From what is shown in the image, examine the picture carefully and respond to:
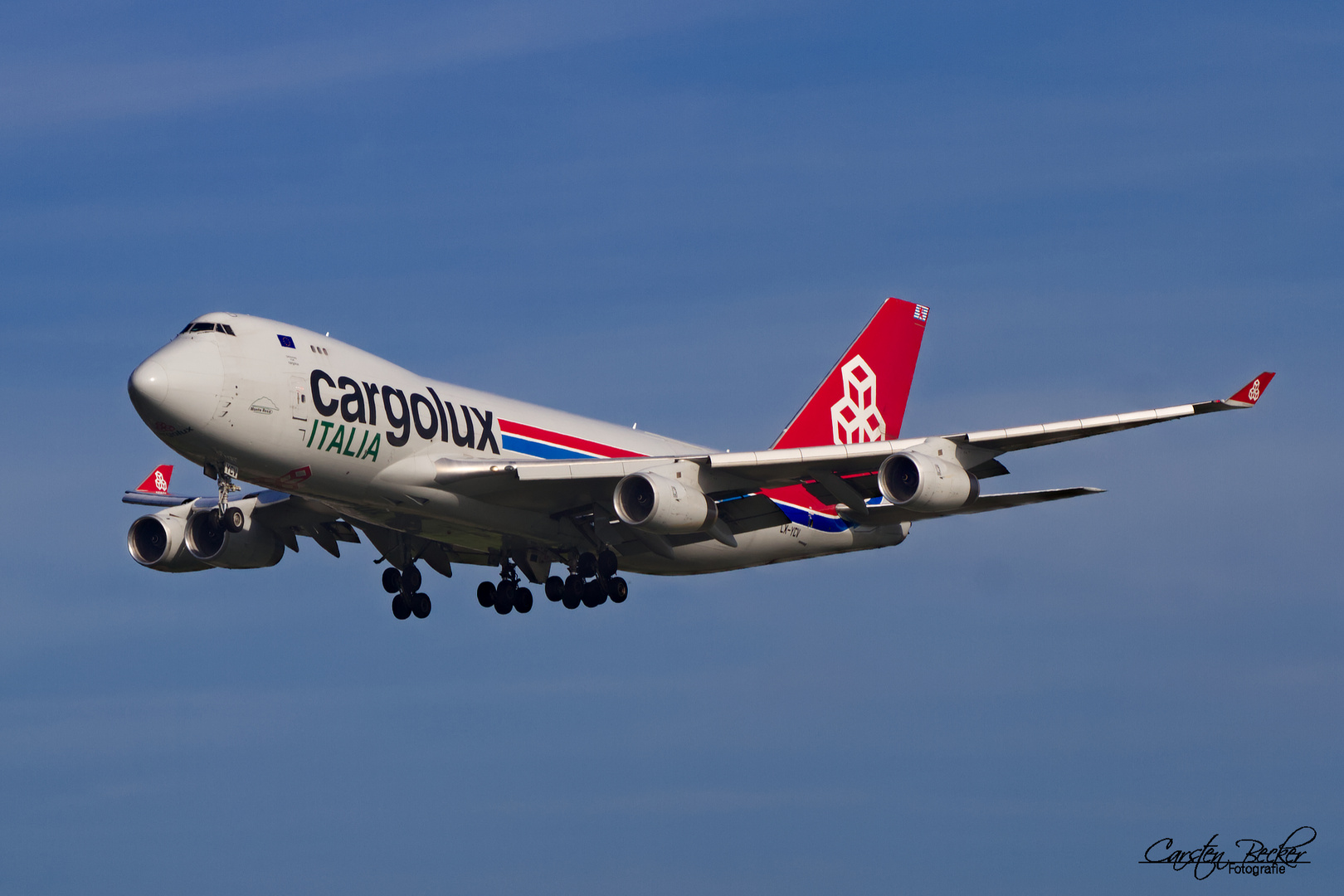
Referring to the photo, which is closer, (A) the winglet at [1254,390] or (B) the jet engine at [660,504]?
(A) the winglet at [1254,390]

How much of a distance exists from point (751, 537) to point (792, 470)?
6.72 meters

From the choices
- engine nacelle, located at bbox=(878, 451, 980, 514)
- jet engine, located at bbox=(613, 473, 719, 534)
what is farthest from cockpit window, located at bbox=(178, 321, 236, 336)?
engine nacelle, located at bbox=(878, 451, 980, 514)

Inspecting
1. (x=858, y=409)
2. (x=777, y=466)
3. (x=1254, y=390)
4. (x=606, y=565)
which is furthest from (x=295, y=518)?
(x=1254, y=390)

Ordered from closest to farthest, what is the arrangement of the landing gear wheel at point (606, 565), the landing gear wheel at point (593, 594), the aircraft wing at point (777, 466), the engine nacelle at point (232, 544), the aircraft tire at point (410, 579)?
the aircraft wing at point (777, 466), the landing gear wheel at point (606, 565), the landing gear wheel at point (593, 594), the engine nacelle at point (232, 544), the aircraft tire at point (410, 579)

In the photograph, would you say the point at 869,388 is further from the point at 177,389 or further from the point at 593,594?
the point at 177,389

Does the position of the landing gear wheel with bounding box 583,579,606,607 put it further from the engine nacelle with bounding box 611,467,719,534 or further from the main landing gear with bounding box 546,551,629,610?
the engine nacelle with bounding box 611,467,719,534

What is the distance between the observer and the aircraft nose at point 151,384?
3731cm

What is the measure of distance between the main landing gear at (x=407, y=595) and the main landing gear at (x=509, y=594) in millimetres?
1988

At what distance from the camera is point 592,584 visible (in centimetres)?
4572

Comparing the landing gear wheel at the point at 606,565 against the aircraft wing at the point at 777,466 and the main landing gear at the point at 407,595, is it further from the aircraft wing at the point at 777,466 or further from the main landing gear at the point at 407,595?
the main landing gear at the point at 407,595

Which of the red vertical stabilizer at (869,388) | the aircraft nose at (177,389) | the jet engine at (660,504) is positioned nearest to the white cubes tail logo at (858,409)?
the red vertical stabilizer at (869,388)

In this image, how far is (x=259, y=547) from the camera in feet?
158

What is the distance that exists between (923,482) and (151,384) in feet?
58.8

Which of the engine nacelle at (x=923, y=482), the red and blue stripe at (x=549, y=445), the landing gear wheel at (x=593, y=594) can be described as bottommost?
the landing gear wheel at (x=593, y=594)
